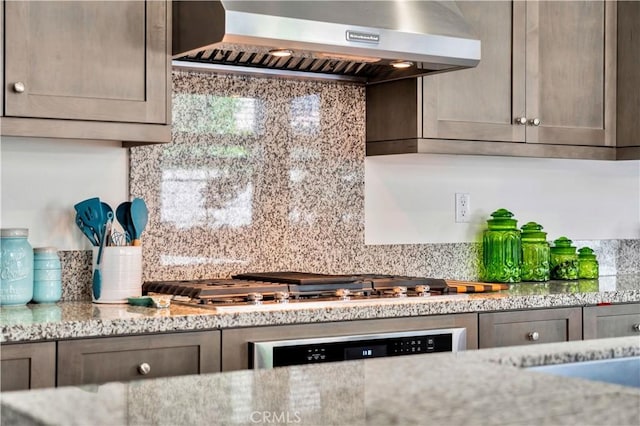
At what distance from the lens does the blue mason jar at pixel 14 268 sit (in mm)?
2662

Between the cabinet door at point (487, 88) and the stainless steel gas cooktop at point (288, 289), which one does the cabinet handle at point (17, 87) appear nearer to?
the stainless steel gas cooktop at point (288, 289)

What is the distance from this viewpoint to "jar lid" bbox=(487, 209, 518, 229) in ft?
12.0

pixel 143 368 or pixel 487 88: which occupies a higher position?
pixel 487 88

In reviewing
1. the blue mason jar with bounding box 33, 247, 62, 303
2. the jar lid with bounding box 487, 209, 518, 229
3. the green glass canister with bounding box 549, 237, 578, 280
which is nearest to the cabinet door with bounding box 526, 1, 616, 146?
the jar lid with bounding box 487, 209, 518, 229

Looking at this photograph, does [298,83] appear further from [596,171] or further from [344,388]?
[344,388]

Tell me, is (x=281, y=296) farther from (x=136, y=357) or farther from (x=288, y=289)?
(x=136, y=357)

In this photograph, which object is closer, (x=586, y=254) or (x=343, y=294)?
(x=343, y=294)

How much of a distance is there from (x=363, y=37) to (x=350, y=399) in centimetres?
187

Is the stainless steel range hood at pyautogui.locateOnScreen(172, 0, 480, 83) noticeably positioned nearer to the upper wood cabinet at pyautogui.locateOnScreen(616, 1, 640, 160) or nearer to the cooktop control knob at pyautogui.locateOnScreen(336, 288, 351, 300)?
the cooktop control knob at pyautogui.locateOnScreen(336, 288, 351, 300)

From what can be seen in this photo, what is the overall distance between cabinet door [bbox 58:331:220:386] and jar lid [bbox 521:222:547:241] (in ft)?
5.46

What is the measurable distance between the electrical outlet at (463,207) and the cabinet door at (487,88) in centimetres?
38

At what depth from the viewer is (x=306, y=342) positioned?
2.56 meters

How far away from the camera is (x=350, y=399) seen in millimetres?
1135

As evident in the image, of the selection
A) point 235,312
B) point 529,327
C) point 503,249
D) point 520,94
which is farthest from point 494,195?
point 235,312
